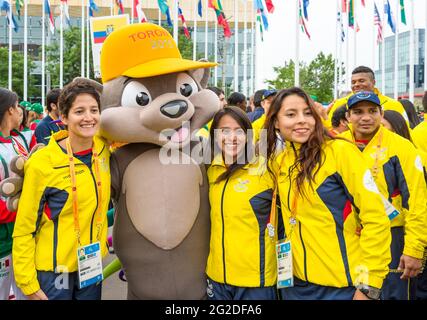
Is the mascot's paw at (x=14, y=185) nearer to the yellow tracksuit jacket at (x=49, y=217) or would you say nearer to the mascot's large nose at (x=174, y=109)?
the yellow tracksuit jacket at (x=49, y=217)

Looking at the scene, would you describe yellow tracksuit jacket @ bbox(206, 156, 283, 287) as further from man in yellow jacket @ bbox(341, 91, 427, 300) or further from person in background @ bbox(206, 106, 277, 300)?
man in yellow jacket @ bbox(341, 91, 427, 300)

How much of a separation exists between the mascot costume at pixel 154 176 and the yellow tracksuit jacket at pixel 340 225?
0.75 meters

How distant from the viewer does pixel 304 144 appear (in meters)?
2.86

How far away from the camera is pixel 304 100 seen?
2.90 m

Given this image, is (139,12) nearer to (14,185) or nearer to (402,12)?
(402,12)

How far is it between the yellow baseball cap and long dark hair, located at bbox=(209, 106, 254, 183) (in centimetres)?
38

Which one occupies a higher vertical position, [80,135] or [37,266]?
[80,135]

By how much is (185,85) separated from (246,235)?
1114 millimetres

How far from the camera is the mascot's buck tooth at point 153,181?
126 inches

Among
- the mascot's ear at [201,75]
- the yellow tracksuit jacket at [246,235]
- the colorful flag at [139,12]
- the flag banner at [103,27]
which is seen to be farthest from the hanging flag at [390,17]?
the yellow tracksuit jacket at [246,235]
